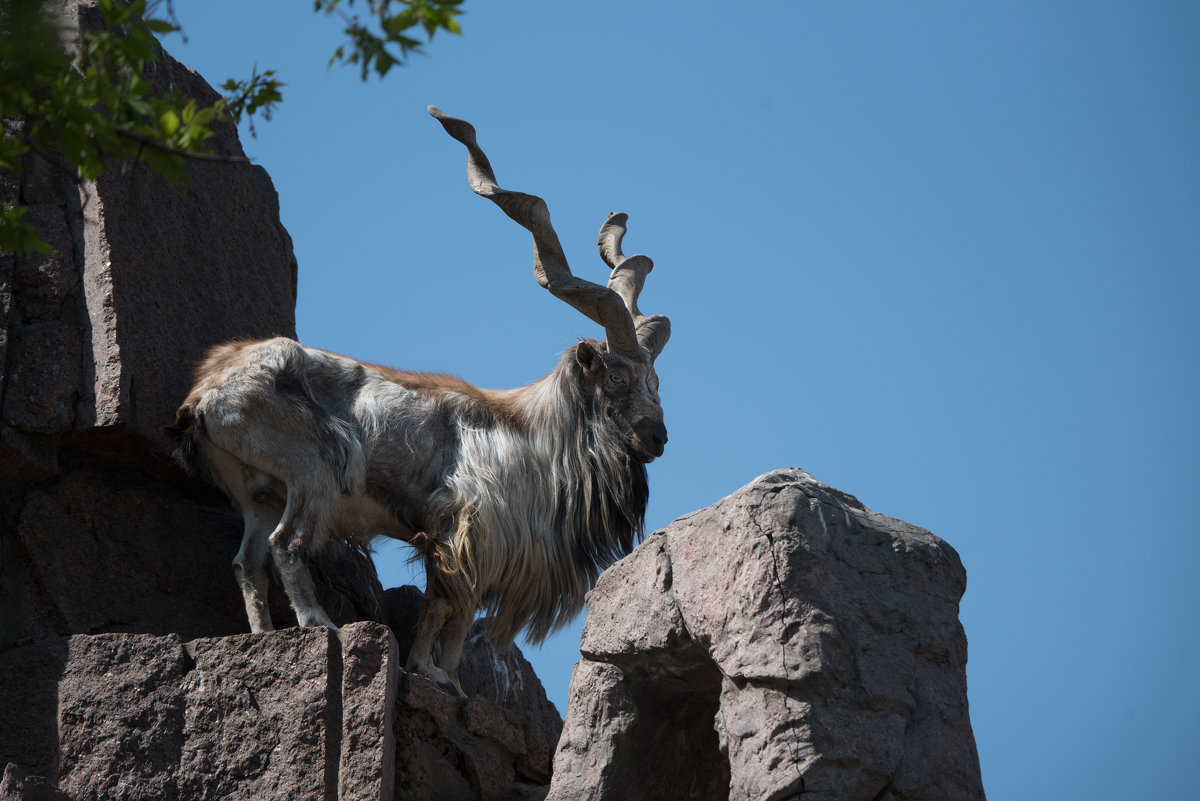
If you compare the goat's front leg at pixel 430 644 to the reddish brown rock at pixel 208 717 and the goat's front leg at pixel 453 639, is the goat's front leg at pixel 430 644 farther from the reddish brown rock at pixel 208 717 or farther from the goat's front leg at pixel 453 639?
the reddish brown rock at pixel 208 717

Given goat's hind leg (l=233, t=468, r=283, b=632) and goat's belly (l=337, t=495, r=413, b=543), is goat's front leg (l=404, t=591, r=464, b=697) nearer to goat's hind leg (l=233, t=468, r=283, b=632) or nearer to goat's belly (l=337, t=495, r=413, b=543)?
goat's belly (l=337, t=495, r=413, b=543)

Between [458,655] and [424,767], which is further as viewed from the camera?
[458,655]

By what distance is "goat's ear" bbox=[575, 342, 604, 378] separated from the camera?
25.1 ft

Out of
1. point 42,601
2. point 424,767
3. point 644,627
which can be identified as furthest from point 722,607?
point 42,601

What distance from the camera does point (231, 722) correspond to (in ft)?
18.6

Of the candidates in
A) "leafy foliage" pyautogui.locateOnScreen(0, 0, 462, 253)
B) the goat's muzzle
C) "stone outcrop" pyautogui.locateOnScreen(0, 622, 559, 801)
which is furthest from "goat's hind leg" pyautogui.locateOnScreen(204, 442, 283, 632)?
"leafy foliage" pyautogui.locateOnScreen(0, 0, 462, 253)

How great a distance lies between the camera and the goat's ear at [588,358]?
25.1 ft

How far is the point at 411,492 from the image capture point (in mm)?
7039

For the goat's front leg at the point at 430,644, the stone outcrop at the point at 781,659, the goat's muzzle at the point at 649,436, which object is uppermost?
the goat's muzzle at the point at 649,436

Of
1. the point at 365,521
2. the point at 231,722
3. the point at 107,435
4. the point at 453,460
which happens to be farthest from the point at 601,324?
the point at 231,722

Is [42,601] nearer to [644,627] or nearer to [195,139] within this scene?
[644,627]

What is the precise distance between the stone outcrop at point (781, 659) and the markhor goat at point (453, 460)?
1.58 meters

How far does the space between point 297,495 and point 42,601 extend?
1.29 m

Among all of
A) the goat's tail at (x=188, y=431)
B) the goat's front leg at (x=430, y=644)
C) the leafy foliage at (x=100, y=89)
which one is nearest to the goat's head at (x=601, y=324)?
the goat's front leg at (x=430, y=644)
